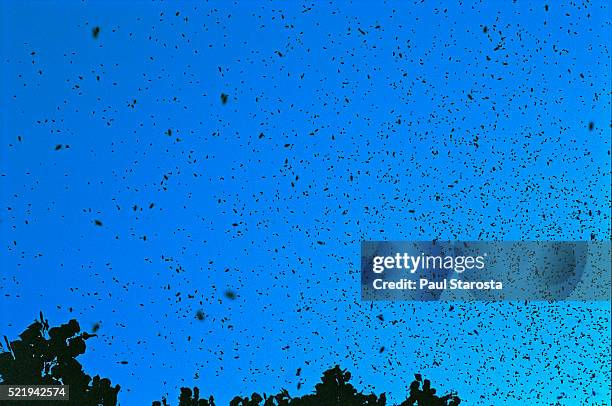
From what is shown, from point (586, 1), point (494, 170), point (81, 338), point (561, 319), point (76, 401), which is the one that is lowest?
point (76, 401)

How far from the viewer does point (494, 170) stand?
335cm

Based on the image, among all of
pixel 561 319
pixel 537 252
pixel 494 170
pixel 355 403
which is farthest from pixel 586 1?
pixel 355 403

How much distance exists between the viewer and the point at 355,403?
7.07 ft

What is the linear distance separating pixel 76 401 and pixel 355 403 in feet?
2.36

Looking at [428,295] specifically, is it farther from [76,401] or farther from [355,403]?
[76,401]

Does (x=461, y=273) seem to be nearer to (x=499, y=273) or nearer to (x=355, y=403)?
(x=499, y=273)

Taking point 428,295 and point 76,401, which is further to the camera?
point 428,295

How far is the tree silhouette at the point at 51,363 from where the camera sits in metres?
2.07

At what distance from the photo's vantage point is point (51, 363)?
6.84 feet

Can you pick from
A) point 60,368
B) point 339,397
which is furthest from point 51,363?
point 339,397

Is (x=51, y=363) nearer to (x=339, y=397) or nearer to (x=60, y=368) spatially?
(x=60, y=368)

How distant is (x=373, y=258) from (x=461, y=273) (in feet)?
1.19

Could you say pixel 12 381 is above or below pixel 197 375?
below

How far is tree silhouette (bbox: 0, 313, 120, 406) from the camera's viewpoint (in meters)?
2.07
